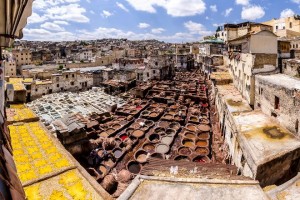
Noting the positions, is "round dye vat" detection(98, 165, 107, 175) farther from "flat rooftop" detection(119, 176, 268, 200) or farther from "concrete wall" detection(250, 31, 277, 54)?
"concrete wall" detection(250, 31, 277, 54)

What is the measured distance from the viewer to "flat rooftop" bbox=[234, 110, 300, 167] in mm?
Result: 13312

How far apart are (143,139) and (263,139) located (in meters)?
14.2

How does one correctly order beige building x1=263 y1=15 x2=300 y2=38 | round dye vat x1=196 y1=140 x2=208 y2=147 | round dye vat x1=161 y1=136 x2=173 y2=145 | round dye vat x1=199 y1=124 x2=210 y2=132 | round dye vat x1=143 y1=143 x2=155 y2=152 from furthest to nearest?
beige building x1=263 y1=15 x2=300 y2=38 < round dye vat x1=199 y1=124 x2=210 y2=132 < round dye vat x1=161 y1=136 x2=173 y2=145 < round dye vat x1=196 y1=140 x2=208 y2=147 < round dye vat x1=143 y1=143 x2=155 y2=152

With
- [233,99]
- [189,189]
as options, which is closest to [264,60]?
[233,99]

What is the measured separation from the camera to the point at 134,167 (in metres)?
21.0

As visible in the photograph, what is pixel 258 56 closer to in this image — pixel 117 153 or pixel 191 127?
pixel 191 127

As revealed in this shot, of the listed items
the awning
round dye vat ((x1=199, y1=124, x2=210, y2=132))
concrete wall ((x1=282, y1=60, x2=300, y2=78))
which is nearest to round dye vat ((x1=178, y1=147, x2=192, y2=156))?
round dye vat ((x1=199, y1=124, x2=210, y2=132))

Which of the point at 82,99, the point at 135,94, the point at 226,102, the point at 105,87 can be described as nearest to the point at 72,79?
the point at 105,87

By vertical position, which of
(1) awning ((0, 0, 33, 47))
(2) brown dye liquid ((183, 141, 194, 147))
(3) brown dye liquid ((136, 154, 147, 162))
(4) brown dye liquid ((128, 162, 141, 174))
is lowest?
(4) brown dye liquid ((128, 162, 141, 174))

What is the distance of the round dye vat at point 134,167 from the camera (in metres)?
20.5

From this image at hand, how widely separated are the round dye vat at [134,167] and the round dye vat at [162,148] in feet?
10.1

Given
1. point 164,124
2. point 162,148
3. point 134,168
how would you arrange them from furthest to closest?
point 164,124 < point 162,148 < point 134,168

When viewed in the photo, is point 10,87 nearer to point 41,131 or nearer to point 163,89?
point 41,131

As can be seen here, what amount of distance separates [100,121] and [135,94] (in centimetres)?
1637
